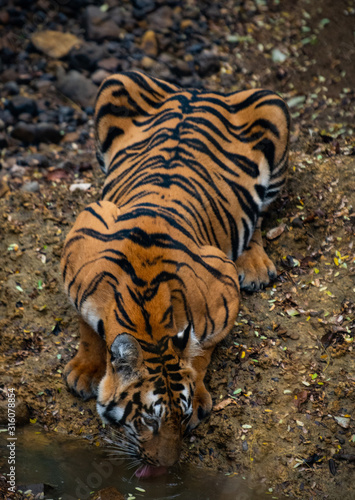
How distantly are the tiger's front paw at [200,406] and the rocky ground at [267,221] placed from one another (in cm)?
10

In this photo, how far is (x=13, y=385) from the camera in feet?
14.5

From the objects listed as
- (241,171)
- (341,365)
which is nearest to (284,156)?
(241,171)

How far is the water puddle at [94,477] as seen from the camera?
366cm

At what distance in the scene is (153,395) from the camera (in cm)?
339

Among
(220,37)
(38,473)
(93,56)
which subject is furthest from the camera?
(220,37)

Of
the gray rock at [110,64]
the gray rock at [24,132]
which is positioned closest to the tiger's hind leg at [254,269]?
the gray rock at [24,132]

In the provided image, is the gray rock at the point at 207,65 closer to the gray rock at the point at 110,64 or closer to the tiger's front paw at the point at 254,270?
the gray rock at the point at 110,64

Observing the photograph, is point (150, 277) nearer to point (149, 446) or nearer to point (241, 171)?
point (149, 446)

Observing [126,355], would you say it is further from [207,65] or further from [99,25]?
[99,25]

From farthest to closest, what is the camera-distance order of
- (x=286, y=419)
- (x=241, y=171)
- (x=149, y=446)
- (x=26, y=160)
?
(x=26, y=160)
(x=241, y=171)
(x=286, y=419)
(x=149, y=446)

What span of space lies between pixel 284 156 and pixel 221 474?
2671 mm

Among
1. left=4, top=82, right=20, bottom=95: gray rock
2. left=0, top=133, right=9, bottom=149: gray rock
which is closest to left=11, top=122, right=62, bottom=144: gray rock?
left=0, top=133, right=9, bottom=149: gray rock

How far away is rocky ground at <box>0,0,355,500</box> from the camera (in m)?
4.16

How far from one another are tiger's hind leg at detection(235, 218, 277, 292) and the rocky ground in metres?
0.10
